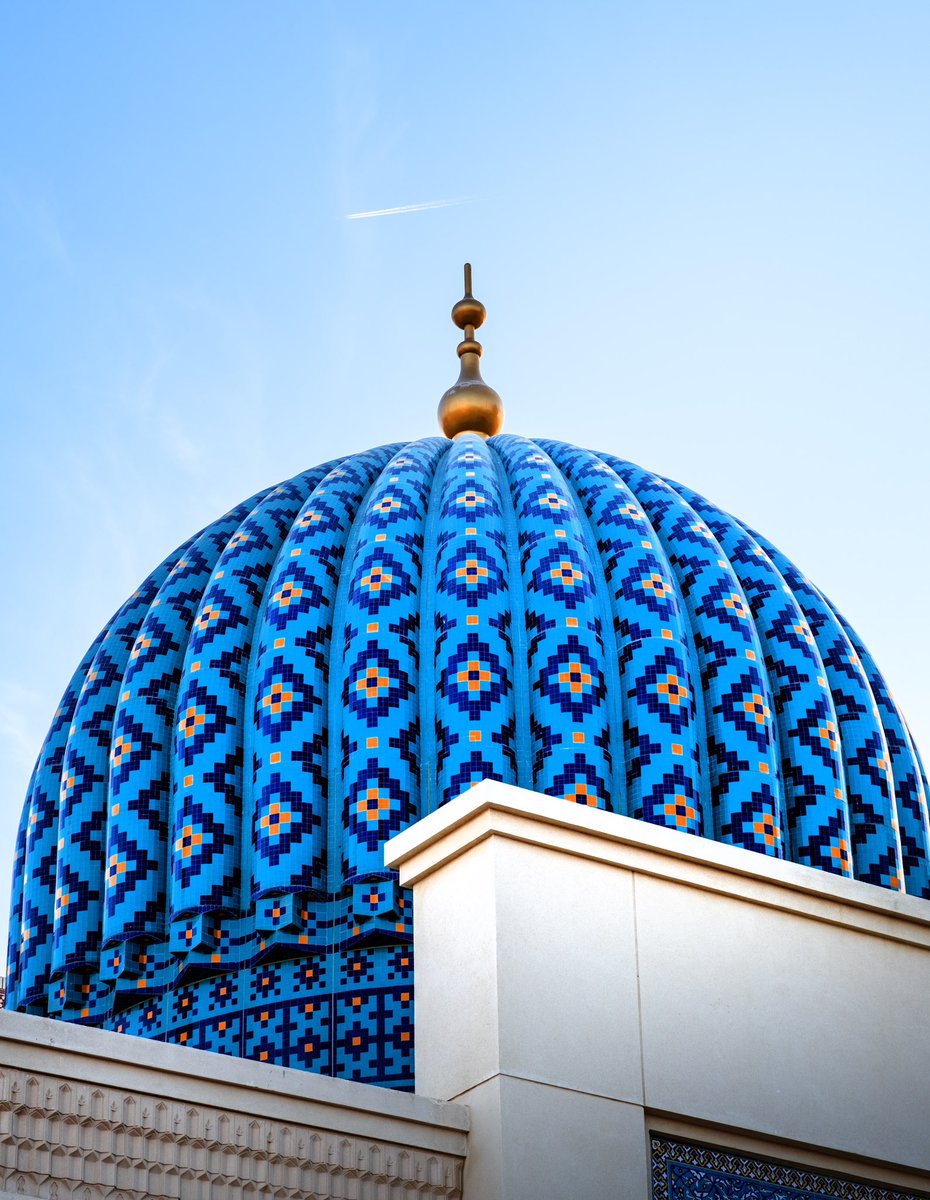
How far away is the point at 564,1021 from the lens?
18.2 ft

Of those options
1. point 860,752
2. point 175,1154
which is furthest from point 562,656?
point 175,1154

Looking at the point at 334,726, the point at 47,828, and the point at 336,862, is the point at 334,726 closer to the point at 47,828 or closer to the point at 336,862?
the point at 336,862

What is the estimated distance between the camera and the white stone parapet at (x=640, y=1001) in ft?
17.8

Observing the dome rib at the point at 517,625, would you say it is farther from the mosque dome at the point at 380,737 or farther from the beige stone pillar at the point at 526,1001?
the beige stone pillar at the point at 526,1001

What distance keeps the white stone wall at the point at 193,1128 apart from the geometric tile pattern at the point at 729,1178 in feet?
2.03

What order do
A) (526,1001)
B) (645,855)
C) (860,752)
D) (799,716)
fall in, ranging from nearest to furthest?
(526,1001), (645,855), (799,716), (860,752)

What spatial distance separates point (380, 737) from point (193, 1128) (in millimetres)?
3776

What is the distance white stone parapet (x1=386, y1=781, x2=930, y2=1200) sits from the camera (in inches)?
214

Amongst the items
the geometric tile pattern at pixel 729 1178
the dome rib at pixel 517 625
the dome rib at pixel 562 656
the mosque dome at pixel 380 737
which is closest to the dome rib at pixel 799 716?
the mosque dome at pixel 380 737

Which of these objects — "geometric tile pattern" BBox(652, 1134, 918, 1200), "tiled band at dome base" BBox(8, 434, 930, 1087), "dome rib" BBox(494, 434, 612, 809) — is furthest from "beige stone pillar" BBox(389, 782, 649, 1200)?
"dome rib" BBox(494, 434, 612, 809)

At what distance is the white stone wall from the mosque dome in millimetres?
2627

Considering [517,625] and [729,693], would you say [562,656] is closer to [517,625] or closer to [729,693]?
[517,625]

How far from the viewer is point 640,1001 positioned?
18.8 feet

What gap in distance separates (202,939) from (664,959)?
3.13 meters
